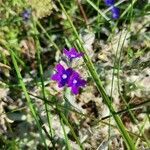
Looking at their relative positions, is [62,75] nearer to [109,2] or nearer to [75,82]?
[75,82]

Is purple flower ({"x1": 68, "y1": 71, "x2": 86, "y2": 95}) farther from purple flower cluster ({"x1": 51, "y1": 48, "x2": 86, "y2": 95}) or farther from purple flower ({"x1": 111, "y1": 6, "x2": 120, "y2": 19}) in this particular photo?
purple flower ({"x1": 111, "y1": 6, "x2": 120, "y2": 19})

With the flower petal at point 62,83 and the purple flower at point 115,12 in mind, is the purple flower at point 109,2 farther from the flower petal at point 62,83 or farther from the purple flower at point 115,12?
the flower petal at point 62,83

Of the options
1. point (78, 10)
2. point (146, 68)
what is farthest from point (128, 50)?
point (78, 10)

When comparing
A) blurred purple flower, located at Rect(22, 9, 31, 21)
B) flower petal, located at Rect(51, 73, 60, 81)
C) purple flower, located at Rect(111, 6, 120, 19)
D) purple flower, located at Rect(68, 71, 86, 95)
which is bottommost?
purple flower, located at Rect(68, 71, 86, 95)

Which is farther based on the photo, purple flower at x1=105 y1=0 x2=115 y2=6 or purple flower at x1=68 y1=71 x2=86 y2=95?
purple flower at x1=105 y1=0 x2=115 y2=6

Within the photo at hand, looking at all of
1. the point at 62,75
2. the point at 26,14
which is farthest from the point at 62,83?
the point at 26,14

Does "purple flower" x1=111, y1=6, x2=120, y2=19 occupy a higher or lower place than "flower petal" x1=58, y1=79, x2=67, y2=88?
higher

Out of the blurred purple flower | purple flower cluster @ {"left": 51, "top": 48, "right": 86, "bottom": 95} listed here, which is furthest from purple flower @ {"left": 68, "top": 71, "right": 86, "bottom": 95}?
the blurred purple flower

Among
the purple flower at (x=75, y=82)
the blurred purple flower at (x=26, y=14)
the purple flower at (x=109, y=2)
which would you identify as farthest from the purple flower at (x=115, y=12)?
the purple flower at (x=75, y=82)
